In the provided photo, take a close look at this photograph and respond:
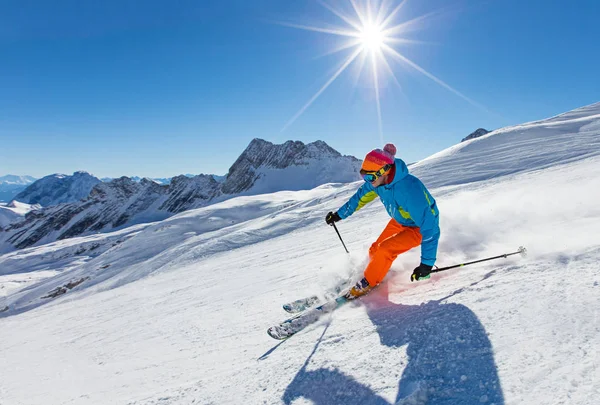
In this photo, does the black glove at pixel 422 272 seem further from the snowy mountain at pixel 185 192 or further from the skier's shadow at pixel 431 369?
the snowy mountain at pixel 185 192


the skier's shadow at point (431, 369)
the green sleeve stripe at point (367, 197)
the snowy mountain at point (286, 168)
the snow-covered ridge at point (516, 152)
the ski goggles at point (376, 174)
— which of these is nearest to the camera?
the skier's shadow at point (431, 369)

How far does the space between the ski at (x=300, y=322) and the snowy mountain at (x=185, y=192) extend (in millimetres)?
112581

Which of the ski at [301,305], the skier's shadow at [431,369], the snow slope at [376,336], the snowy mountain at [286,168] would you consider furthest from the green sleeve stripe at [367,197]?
the snowy mountain at [286,168]

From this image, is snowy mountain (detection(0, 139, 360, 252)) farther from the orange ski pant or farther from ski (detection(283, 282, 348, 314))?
the orange ski pant

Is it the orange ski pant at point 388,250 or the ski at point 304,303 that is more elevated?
the orange ski pant at point 388,250

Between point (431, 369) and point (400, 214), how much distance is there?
7.68ft

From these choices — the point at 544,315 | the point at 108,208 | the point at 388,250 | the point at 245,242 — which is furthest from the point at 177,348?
the point at 108,208

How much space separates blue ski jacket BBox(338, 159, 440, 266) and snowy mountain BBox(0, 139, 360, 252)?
369 feet

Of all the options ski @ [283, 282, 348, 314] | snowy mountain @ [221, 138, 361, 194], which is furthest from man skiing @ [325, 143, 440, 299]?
snowy mountain @ [221, 138, 361, 194]

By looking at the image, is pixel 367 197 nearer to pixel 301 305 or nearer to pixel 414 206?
pixel 414 206

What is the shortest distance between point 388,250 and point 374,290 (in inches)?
25.0

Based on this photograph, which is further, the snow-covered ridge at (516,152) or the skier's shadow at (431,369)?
the snow-covered ridge at (516,152)

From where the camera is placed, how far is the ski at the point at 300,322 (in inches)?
148

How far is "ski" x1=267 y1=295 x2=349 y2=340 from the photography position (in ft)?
12.3
